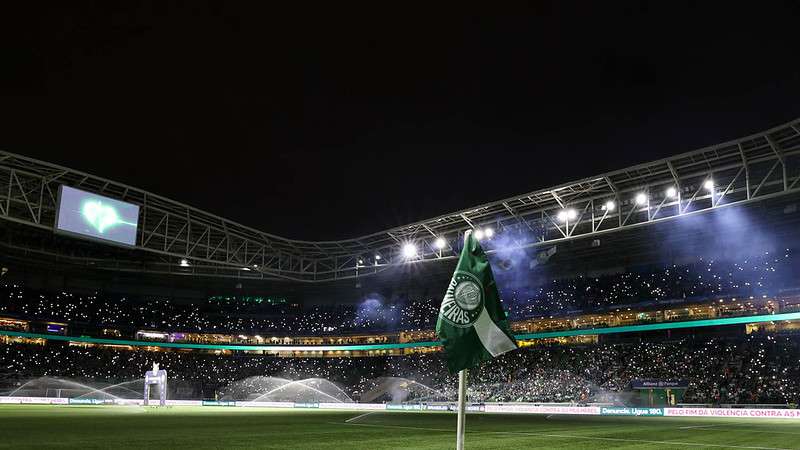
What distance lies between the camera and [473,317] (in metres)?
5.91

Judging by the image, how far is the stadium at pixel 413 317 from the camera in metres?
28.2

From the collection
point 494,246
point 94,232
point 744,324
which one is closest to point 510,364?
point 494,246

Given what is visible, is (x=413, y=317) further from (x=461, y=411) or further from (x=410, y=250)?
(x=461, y=411)

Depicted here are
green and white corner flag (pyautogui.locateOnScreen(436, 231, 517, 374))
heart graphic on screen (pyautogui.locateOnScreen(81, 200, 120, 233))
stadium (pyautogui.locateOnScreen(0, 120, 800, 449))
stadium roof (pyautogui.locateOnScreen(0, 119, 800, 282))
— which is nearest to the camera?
green and white corner flag (pyautogui.locateOnScreen(436, 231, 517, 374))

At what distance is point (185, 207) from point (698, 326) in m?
37.0

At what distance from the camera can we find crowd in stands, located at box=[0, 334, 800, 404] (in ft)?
136

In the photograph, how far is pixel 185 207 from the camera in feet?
140

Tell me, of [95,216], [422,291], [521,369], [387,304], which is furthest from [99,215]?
[422,291]

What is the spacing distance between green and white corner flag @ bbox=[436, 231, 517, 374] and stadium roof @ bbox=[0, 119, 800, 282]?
91.4ft

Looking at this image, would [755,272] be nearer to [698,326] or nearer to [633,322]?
[698,326]

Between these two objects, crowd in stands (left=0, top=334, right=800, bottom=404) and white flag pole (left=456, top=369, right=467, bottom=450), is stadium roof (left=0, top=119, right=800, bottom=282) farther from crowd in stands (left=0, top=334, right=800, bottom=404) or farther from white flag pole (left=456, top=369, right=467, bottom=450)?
white flag pole (left=456, top=369, right=467, bottom=450)

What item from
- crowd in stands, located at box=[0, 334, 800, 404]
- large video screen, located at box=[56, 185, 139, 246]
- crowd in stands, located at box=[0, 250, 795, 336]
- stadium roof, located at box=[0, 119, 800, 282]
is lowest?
crowd in stands, located at box=[0, 334, 800, 404]

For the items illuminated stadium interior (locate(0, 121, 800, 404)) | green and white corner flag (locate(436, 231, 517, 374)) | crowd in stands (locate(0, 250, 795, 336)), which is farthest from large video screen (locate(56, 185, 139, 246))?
green and white corner flag (locate(436, 231, 517, 374))

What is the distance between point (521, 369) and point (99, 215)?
36190 mm
